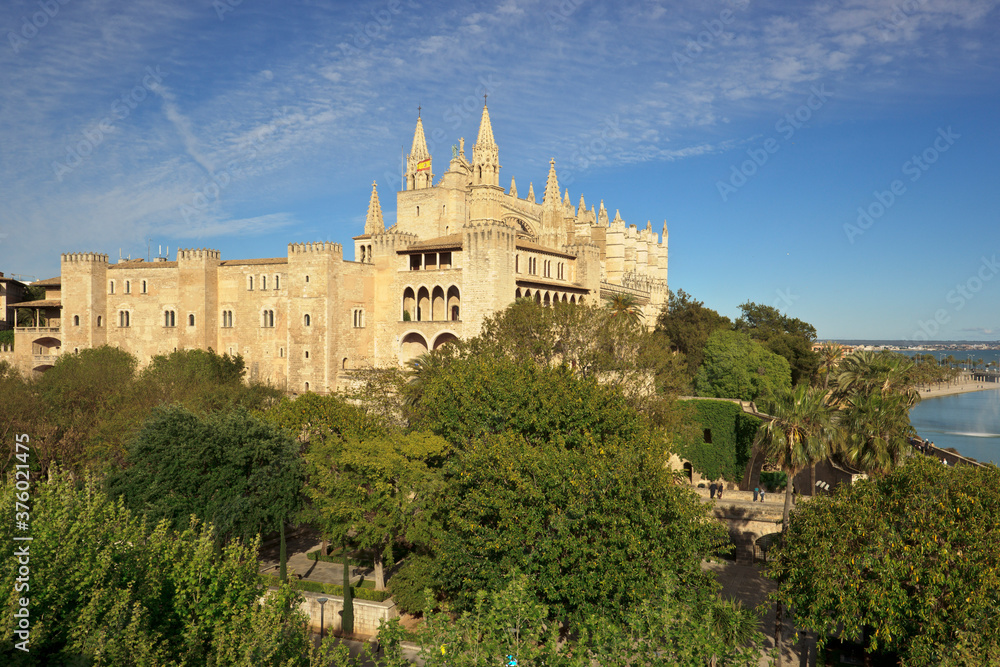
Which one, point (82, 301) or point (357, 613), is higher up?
point (82, 301)

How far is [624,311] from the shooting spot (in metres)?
39.3

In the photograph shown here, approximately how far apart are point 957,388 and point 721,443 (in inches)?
5482

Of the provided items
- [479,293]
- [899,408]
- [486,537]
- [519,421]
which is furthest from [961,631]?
[479,293]

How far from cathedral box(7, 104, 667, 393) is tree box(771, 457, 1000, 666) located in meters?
30.1

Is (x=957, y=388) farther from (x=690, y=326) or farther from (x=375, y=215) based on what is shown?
(x=375, y=215)

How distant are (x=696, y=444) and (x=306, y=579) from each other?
22225 mm

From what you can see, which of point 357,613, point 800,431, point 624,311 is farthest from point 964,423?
point 357,613

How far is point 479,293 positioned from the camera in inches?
1754

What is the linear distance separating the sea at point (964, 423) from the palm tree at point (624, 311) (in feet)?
84.8

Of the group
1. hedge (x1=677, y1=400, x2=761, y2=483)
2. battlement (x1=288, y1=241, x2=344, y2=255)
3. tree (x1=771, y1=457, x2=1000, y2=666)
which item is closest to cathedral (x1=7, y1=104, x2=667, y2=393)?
battlement (x1=288, y1=241, x2=344, y2=255)

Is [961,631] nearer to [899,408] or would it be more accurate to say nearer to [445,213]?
[899,408]

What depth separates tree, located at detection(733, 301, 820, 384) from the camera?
2211 inches

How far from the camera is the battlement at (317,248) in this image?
45750 millimetres

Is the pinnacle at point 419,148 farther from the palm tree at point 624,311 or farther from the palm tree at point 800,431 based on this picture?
the palm tree at point 800,431
